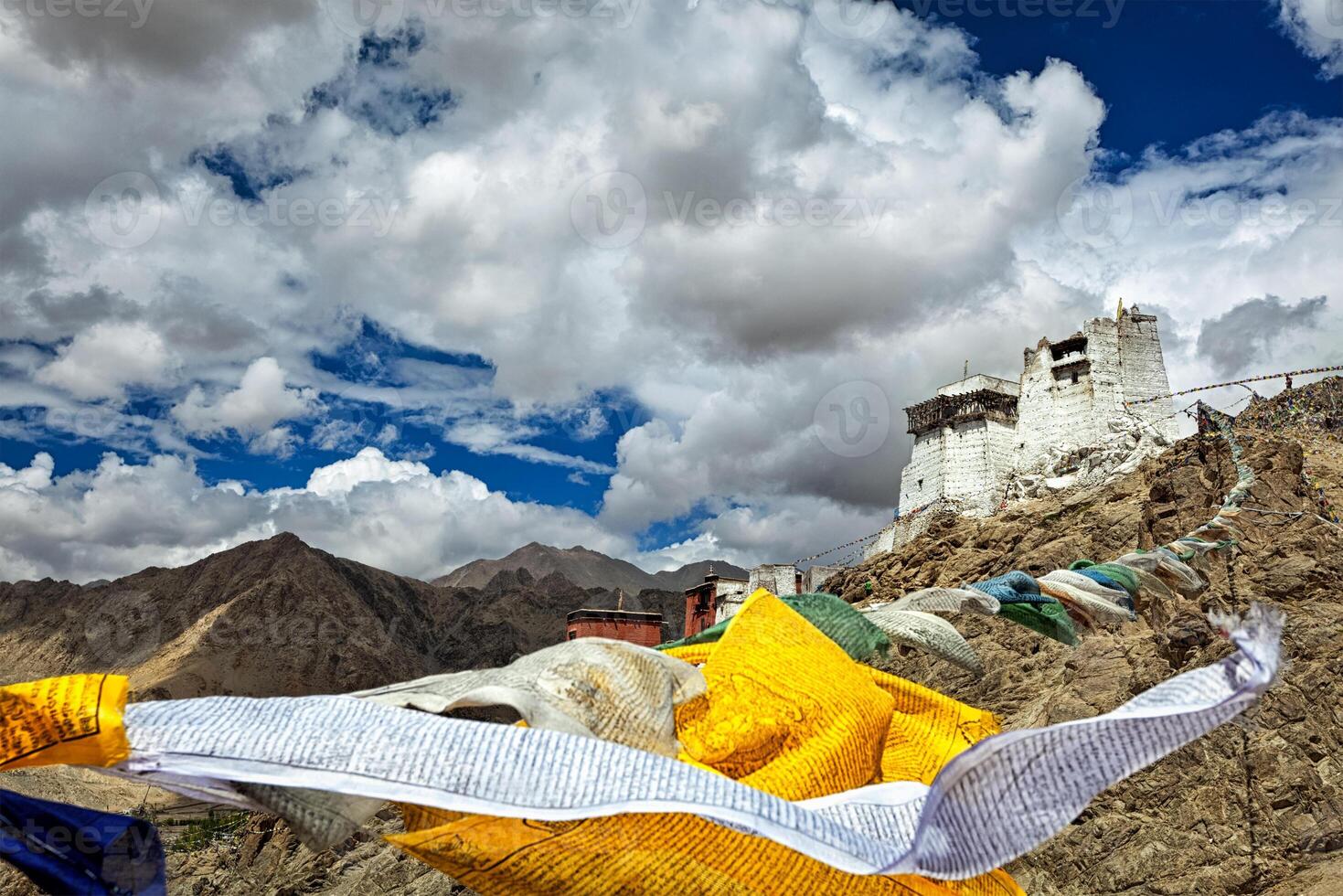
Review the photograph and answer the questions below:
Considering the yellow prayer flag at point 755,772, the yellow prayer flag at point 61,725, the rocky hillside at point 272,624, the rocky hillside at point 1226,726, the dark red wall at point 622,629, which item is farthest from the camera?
the rocky hillside at point 272,624

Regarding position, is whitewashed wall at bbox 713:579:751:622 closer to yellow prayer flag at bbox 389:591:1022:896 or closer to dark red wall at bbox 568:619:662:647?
dark red wall at bbox 568:619:662:647

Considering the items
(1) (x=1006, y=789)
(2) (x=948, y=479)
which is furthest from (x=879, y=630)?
(2) (x=948, y=479)

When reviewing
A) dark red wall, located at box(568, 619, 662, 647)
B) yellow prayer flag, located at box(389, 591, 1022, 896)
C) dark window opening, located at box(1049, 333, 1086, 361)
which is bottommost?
yellow prayer flag, located at box(389, 591, 1022, 896)

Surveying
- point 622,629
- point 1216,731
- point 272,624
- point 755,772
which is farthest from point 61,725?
point 272,624

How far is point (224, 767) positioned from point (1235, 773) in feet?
46.3

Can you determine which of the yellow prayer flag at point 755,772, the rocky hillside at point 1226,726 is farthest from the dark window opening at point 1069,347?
the yellow prayer flag at point 755,772

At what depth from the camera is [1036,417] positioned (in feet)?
148

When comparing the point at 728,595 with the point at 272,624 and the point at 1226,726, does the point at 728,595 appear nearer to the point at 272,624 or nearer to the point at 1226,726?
the point at 1226,726

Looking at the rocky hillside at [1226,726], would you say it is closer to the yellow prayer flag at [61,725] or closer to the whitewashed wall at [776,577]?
the yellow prayer flag at [61,725]

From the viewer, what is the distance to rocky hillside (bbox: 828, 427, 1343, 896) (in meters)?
11.8

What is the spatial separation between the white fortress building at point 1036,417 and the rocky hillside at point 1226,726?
80.6 feet

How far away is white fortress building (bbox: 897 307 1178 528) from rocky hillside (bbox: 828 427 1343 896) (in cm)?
2456

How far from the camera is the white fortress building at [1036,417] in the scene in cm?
4219

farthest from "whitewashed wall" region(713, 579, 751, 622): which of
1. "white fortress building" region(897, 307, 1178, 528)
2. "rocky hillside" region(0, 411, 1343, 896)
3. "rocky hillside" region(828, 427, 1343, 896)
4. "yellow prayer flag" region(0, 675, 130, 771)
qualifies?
"yellow prayer flag" region(0, 675, 130, 771)
